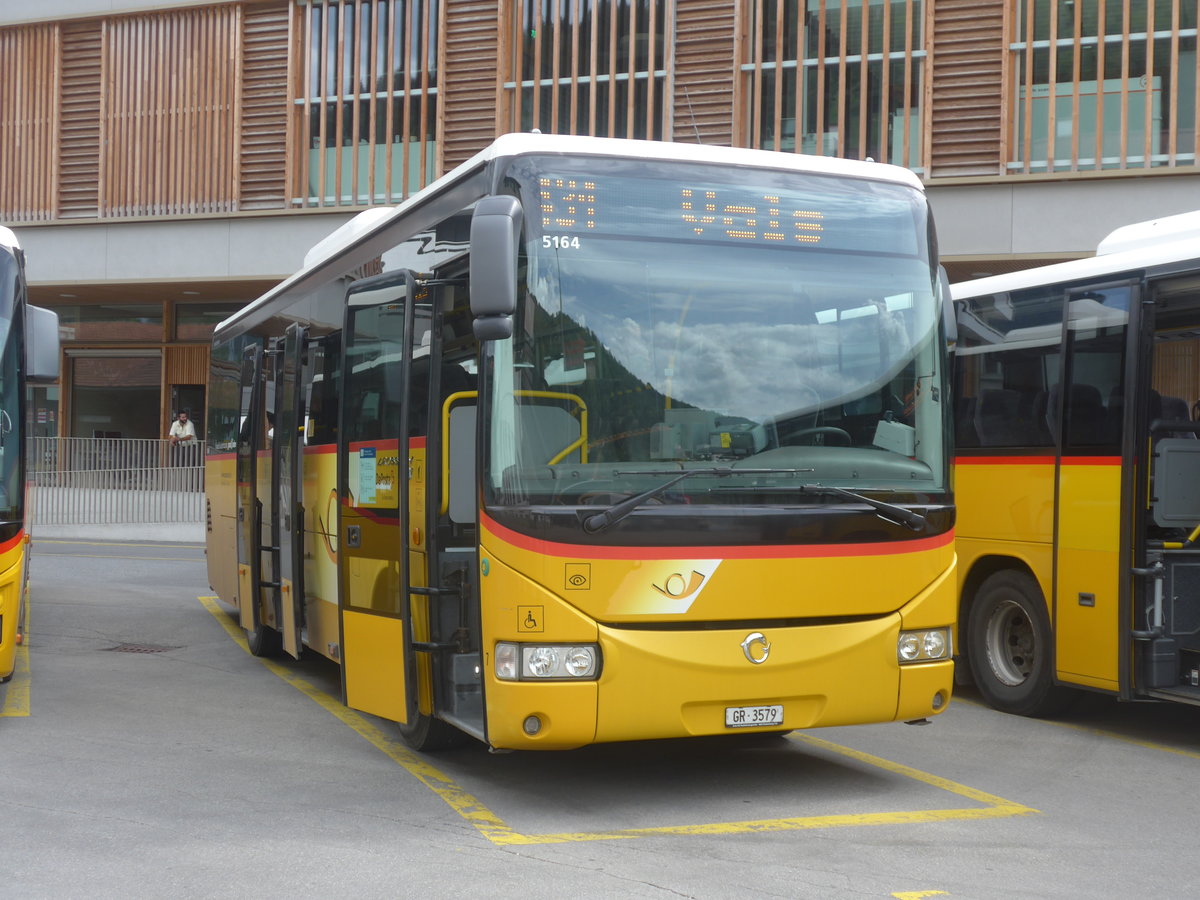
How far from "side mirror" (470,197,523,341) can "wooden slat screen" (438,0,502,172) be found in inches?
775

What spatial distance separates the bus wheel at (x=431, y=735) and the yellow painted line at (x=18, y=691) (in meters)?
2.75

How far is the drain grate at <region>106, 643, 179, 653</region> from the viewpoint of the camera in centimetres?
1194

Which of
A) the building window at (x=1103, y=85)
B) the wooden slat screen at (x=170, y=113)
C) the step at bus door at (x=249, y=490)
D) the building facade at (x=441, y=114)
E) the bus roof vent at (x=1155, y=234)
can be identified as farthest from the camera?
the wooden slat screen at (x=170, y=113)

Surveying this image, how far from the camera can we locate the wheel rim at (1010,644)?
9562 mm

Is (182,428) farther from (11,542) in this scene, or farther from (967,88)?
(11,542)

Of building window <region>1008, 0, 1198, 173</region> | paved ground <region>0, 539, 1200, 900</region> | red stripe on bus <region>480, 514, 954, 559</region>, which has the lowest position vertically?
paved ground <region>0, 539, 1200, 900</region>

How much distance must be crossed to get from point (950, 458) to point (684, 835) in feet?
7.42

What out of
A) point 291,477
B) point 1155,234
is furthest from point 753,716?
point 291,477

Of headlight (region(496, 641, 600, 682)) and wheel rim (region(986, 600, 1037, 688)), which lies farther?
wheel rim (region(986, 600, 1037, 688))

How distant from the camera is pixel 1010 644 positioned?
9.77 m

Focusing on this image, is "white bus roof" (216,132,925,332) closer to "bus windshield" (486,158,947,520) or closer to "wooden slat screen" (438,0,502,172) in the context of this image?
"bus windshield" (486,158,947,520)

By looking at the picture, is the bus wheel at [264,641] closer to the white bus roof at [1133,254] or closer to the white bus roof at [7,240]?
the white bus roof at [7,240]

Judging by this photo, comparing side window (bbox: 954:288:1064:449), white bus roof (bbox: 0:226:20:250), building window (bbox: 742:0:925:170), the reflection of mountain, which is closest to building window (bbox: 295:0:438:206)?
building window (bbox: 742:0:925:170)

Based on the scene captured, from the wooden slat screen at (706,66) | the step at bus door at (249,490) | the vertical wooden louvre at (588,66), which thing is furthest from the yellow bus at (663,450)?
the vertical wooden louvre at (588,66)
